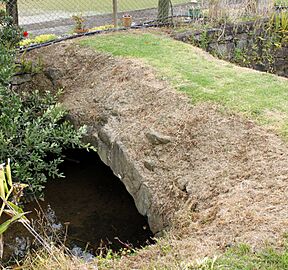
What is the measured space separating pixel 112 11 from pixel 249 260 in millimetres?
7892

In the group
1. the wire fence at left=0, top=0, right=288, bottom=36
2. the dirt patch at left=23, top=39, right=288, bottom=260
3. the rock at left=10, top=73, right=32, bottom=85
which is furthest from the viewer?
the wire fence at left=0, top=0, right=288, bottom=36

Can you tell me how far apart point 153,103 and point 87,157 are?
6.68 feet

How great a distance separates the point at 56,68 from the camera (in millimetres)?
7453

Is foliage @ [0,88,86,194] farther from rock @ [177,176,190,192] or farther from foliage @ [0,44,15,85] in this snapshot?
rock @ [177,176,190,192]

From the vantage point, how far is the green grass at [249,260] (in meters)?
2.95

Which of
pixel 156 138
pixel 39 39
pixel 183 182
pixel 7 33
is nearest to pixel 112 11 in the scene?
pixel 39 39

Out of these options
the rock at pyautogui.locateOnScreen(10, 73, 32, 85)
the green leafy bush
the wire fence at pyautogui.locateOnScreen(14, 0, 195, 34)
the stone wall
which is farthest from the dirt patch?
the wire fence at pyautogui.locateOnScreen(14, 0, 195, 34)

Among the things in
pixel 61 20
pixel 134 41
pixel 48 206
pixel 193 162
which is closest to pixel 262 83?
pixel 193 162

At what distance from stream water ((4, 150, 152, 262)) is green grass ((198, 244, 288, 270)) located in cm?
201

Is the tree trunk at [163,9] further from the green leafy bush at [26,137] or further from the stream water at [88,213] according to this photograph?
the green leafy bush at [26,137]

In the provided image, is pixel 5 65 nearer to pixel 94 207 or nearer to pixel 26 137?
pixel 26 137

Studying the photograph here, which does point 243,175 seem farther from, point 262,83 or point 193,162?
point 262,83

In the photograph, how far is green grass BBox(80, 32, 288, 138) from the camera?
5.13 meters

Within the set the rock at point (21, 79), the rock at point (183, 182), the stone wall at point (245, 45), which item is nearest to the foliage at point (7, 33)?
the rock at point (21, 79)
